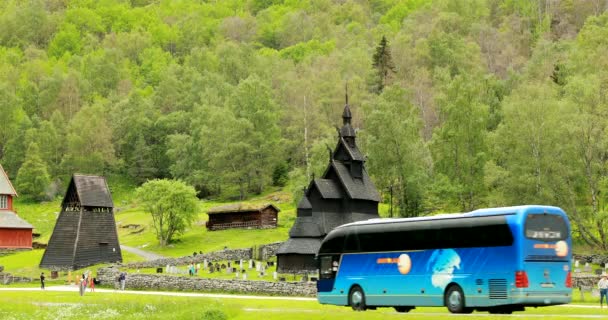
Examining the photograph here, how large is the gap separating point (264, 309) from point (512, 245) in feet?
47.3

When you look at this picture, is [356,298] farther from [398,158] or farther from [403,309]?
[398,158]

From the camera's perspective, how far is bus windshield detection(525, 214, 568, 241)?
34.7 m

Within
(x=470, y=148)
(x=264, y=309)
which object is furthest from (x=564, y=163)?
(x=264, y=309)

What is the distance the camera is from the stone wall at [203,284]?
58.1 m

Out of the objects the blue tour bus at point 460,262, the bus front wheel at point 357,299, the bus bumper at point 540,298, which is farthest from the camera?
the bus front wheel at point 357,299

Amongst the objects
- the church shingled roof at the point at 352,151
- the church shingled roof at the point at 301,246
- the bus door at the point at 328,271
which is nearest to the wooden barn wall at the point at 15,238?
the church shingled roof at the point at 301,246

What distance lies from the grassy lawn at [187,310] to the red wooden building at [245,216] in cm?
4159

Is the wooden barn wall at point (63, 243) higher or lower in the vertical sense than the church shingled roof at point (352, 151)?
lower

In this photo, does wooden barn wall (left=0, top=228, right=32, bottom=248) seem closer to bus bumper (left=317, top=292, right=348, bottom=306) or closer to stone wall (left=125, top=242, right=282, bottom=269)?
stone wall (left=125, top=242, right=282, bottom=269)

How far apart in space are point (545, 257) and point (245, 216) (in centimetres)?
6937

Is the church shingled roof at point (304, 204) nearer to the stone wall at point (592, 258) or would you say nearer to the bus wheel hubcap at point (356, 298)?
the stone wall at point (592, 258)

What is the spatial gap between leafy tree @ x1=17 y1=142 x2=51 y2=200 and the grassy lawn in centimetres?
8111

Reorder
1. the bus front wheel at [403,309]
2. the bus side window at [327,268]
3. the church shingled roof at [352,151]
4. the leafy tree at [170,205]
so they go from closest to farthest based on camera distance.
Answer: the bus front wheel at [403,309]
the bus side window at [327,268]
the church shingled roof at [352,151]
the leafy tree at [170,205]

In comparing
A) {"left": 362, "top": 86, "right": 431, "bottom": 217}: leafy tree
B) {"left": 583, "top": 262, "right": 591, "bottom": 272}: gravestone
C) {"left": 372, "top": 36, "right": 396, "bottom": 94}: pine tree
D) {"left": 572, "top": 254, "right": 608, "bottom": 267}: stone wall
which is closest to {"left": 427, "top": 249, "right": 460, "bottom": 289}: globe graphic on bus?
{"left": 583, "top": 262, "right": 591, "bottom": 272}: gravestone
